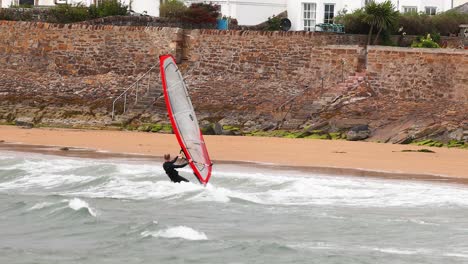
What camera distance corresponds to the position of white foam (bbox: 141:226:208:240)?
22328mm

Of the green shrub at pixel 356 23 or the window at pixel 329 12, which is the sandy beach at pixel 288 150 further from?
the window at pixel 329 12

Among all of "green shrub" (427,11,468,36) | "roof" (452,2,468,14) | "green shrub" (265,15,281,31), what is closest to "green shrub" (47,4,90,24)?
"green shrub" (265,15,281,31)

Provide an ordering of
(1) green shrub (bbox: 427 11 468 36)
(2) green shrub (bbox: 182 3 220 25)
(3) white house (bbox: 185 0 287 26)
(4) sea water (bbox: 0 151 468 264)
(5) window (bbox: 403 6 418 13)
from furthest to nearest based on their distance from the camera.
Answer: (3) white house (bbox: 185 0 287 26), (5) window (bbox: 403 6 418 13), (2) green shrub (bbox: 182 3 220 25), (1) green shrub (bbox: 427 11 468 36), (4) sea water (bbox: 0 151 468 264)

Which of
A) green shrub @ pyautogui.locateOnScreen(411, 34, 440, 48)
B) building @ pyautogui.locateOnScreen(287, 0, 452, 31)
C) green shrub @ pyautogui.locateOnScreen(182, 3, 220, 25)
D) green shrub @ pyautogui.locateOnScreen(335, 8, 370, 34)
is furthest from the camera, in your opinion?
building @ pyautogui.locateOnScreen(287, 0, 452, 31)

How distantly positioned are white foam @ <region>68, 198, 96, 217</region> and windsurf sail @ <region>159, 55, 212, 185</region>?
6.45 feet

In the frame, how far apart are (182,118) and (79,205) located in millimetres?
2441

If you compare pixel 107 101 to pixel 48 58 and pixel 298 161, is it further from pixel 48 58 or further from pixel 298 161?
pixel 298 161

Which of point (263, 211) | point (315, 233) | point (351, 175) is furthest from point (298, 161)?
point (315, 233)

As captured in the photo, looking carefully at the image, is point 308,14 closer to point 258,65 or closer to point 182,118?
point 258,65

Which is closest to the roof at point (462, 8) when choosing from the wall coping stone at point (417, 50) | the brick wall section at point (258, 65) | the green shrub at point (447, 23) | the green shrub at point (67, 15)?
the green shrub at point (447, 23)

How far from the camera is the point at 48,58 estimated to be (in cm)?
4028

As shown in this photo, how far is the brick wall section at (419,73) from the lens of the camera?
3397 centimetres

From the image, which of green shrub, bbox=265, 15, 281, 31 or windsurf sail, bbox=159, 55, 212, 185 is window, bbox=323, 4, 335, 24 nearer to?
green shrub, bbox=265, 15, 281, 31

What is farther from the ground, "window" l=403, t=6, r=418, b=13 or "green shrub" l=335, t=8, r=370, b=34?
"window" l=403, t=6, r=418, b=13
